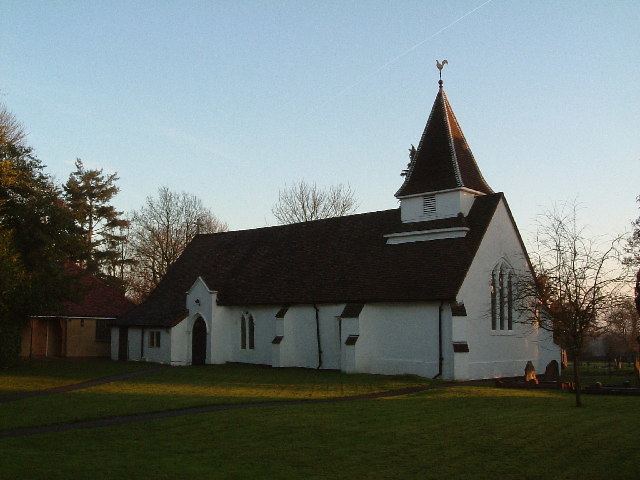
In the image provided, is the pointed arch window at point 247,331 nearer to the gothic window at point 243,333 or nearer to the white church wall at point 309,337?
the gothic window at point 243,333

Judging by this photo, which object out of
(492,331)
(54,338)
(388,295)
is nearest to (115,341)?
(54,338)

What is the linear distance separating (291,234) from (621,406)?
85.8ft

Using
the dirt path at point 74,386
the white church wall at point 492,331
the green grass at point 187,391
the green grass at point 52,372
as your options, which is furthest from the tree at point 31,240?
the white church wall at point 492,331

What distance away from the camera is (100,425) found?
56.5ft

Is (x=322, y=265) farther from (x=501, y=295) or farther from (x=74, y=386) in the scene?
Result: (x=74, y=386)

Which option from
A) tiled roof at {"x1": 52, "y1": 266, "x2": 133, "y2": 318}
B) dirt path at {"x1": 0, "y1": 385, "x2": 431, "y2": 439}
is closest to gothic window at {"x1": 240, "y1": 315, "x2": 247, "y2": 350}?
tiled roof at {"x1": 52, "y1": 266, "x2": 133, "y2": 318}

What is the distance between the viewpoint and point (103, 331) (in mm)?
49031

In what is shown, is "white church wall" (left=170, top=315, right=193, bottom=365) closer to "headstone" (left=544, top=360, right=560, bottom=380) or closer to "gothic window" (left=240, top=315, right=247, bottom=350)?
"gothic window" (left=240, top=315, right=247, bottom=350)

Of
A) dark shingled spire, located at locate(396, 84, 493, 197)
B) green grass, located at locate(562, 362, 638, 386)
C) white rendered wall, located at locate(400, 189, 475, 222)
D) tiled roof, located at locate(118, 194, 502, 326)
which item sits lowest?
green grass, located at locate(562, 362, 638, 386)

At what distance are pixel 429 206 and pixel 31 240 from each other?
826 inches

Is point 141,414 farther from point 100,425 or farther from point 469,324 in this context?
point 469,324

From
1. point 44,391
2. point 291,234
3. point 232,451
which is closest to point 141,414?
point 232,451

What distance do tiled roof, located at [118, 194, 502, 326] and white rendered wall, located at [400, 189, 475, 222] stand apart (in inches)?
18.9

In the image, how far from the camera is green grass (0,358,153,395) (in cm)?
2792
